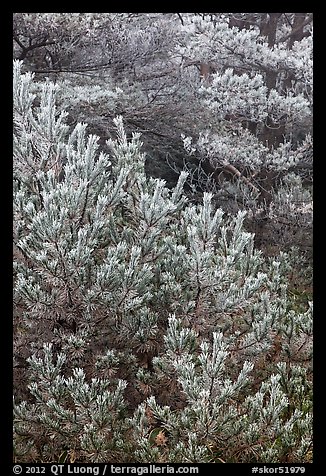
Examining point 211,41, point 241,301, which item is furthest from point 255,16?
point 241,301

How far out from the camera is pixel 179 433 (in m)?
2.34

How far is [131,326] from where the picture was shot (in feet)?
8.25

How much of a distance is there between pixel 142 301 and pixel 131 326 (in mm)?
163

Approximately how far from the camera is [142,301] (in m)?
2.45

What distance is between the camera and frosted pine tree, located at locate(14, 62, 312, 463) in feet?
7.54

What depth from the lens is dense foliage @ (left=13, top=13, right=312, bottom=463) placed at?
231cm

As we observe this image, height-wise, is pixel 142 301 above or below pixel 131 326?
above

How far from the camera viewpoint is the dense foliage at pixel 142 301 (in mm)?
2311

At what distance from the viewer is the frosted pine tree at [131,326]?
2299 millimetres
